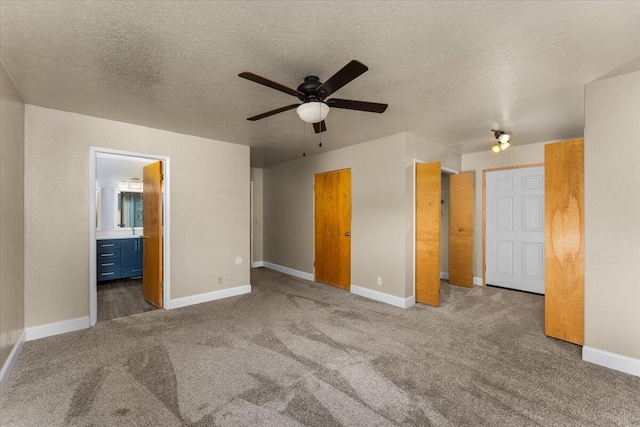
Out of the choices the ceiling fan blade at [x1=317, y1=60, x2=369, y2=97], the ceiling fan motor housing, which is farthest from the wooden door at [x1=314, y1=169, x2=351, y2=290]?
the ceiling fan blade at [x1=317, y1=60, x2=369, y2=97]

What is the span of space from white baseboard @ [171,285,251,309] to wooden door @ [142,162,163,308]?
0.23 metres

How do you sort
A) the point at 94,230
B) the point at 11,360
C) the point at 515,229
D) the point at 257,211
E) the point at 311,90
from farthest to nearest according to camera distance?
the point at 257,211 < the point at 515,229 < the point at 94,230 < the point at 11,360 < the point at 311,90

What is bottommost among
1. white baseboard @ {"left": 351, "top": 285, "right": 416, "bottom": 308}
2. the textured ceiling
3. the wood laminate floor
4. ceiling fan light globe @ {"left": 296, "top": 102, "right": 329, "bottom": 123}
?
the wood laminate floor

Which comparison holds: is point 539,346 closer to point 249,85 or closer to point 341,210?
point 341,210

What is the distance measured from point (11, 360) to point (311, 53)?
3429mm

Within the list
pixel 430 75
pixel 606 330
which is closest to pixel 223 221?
pixel 430 75

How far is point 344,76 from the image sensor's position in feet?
5.80

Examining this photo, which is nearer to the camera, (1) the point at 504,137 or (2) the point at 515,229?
(1) the point at 504,137

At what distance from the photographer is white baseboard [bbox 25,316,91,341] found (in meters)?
2.92

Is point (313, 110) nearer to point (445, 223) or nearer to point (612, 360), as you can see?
point (612, 360)

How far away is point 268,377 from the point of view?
2.24 m

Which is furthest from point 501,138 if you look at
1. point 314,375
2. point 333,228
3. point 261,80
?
point 314,375

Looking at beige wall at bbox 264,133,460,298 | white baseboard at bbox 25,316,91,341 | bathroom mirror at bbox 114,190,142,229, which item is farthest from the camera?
bathroom mirror at bbox 114,190,142,229

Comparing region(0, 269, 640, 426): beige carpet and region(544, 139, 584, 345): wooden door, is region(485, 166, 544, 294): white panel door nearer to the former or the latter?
region(0, 269, 640, 426): beige carpet
